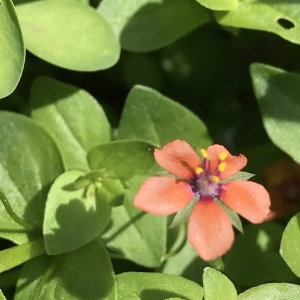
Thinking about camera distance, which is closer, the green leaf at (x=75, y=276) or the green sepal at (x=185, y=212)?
the green sepal at (x=185, y=212)

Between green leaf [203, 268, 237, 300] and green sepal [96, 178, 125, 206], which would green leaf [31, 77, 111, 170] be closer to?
green sepal [96, 178, 125, 206]

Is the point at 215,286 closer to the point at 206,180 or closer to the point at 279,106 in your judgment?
the point at 206,180

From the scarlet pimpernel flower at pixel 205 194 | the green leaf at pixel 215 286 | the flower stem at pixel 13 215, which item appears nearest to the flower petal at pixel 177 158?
the scarlet pimpernel flower at pixel 205 194

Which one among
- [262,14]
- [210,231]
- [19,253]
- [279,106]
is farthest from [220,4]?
[19,253]

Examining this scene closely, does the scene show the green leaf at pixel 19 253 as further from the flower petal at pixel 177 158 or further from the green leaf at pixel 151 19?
the green leaf at pixel 151 19

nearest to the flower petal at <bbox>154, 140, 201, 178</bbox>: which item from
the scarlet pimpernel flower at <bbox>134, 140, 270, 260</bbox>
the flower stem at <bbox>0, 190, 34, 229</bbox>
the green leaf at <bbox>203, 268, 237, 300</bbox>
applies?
the scarlet pimpernel flower at <bbox>134, 140, 270, 260</bbox>

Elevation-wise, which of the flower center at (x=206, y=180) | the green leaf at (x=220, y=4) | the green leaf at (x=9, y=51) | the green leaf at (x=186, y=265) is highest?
the green leaf at (x=220, y=4)

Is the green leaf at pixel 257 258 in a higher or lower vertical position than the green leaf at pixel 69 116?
lower
